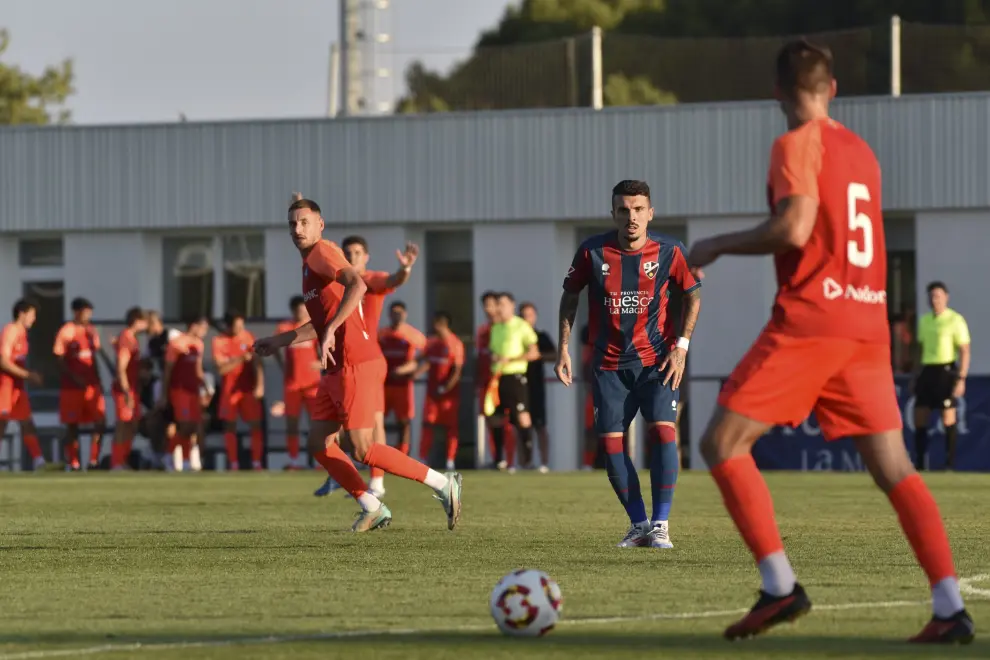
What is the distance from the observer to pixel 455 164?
29.3 m

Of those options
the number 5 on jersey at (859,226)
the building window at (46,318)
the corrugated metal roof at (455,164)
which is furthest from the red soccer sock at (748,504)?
the building window at (46,318)

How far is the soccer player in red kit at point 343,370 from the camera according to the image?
11.0 m

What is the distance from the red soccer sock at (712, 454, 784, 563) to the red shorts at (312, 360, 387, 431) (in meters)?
5.29

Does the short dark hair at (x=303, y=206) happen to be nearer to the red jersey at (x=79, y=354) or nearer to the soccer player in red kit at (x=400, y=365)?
the soccer player in red kit at (x=400, y=365)

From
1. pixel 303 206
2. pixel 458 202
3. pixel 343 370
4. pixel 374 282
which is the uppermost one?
pixel 458 202

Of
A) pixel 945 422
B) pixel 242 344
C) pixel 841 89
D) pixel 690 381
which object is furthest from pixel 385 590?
pixel 841 89

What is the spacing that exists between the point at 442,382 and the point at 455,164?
5662 millimetres

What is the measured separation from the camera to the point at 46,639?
6402 mm

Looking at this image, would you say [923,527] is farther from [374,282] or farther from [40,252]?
[40,252]

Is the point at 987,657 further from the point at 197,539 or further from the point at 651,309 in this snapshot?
the point at 197,539

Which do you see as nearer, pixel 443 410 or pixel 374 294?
pixel 374 294

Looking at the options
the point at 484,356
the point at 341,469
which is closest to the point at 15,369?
the point at 484,356

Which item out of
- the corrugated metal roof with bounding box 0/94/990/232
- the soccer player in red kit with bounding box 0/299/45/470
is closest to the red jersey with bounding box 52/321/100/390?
the soccer player in red kit with bounding box 0/299/45/470

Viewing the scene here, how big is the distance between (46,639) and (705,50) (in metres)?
23.5
